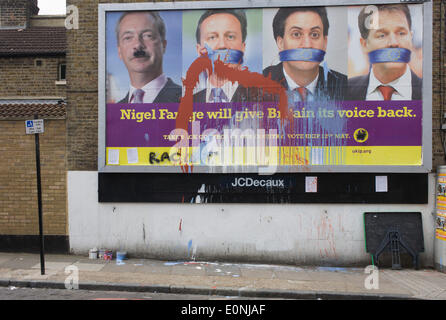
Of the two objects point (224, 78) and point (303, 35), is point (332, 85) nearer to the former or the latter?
point (303, 35)

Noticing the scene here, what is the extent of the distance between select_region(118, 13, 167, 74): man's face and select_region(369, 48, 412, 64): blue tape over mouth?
5121 mm

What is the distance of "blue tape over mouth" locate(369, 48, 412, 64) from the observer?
8.79m

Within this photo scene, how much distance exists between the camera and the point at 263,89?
8906 mm

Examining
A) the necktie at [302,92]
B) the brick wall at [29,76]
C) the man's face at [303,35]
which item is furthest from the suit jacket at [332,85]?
the brick wall at [29,76]

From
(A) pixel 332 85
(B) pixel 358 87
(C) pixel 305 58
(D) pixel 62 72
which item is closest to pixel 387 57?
(B) pixel 358 87

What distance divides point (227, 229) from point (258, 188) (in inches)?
49.7

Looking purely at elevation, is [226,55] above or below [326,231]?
above

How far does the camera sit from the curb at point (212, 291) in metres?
6.75

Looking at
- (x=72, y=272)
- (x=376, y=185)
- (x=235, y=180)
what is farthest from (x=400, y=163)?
(x=72, y=272)

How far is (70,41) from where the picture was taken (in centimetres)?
923

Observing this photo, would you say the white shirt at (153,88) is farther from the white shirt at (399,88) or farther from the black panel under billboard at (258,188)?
the white shirt at (399,88)

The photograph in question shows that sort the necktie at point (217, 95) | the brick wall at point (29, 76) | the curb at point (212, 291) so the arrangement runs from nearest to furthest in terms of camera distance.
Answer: the curb at point (212, 291) < the necktie at point (217, 95) < the brick wall at point (29, 76)

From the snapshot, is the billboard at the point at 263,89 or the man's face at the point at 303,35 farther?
the man's face at the point at 303,35

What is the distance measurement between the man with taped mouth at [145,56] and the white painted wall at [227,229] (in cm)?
250
